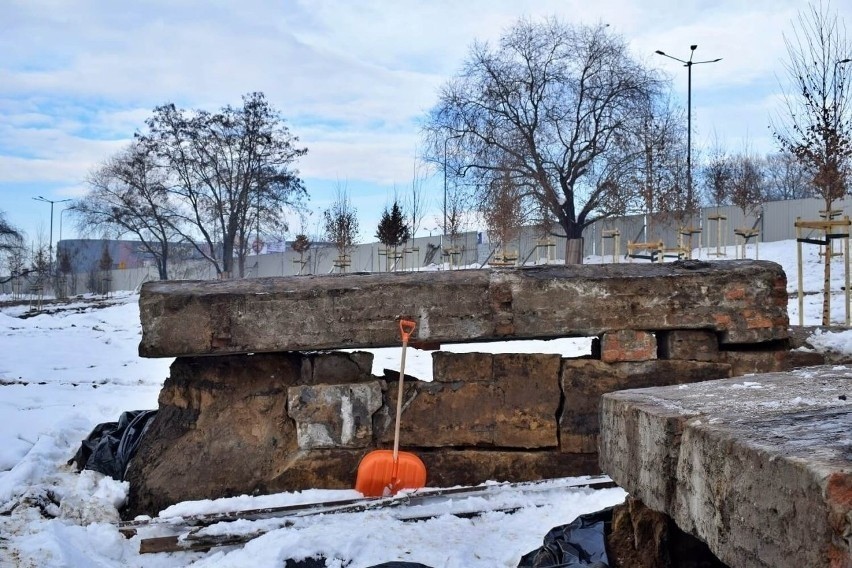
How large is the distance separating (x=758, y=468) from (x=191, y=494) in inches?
156

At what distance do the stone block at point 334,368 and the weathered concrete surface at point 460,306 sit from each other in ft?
0.64

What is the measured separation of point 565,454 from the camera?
5.25 metres

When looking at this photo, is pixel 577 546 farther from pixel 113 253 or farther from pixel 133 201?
pixel 113 253

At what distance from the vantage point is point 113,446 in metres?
5.49

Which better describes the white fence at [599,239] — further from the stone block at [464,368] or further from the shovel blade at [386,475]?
the shovel blade at [386,475]

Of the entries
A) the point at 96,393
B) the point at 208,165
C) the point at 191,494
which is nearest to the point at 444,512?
the point at 191,494

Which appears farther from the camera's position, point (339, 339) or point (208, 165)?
point (208, 165)

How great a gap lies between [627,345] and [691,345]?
463 millimetres

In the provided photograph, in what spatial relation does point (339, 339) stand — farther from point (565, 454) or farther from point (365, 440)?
point (565, 454)

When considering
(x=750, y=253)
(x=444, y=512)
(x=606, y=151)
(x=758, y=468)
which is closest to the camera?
(x=758, y=468)

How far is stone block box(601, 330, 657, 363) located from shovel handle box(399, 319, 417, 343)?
135 cm

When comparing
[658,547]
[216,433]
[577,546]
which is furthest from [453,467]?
[658,547]

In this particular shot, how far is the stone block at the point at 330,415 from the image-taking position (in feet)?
16.6

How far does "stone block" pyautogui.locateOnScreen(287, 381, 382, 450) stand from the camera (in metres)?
5.07
